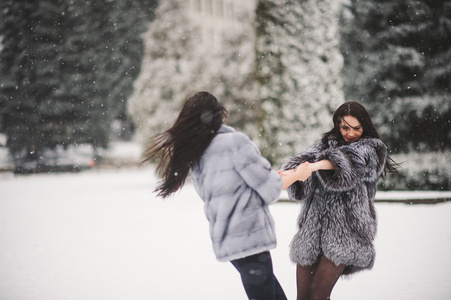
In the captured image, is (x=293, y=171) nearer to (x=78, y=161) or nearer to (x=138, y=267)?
(x=138, y=267)

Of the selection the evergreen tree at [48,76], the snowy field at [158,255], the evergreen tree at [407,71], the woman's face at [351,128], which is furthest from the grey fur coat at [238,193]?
the evergreen tree at [48,76]

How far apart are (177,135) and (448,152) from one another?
650 inches

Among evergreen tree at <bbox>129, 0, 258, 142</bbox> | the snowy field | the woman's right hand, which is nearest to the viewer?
the woman's right hand

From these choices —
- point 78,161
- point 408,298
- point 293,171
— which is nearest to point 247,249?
point 293,171

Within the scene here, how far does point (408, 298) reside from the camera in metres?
4.81

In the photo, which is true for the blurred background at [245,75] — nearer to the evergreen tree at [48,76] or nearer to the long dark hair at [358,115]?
the evergreen tree at [48,76]

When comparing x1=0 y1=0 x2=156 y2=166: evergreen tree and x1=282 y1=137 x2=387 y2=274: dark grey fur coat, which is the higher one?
x1=0 y1=0 x2=156 y2=166: evergreen tree

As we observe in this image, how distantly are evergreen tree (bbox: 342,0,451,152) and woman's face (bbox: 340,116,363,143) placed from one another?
1397 centimetres

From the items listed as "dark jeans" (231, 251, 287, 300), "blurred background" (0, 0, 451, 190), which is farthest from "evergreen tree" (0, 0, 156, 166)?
"dark jeans" (231, 251, 287, 300)

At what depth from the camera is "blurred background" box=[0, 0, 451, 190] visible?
14.9 m

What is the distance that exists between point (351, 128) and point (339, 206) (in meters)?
0.57

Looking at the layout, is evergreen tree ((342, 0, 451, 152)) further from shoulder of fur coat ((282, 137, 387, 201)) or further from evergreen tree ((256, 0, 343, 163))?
shoulder of fur coat ((282, 137, 387, 201))

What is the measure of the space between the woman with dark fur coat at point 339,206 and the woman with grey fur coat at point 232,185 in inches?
17.2

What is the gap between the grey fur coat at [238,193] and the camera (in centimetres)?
261
